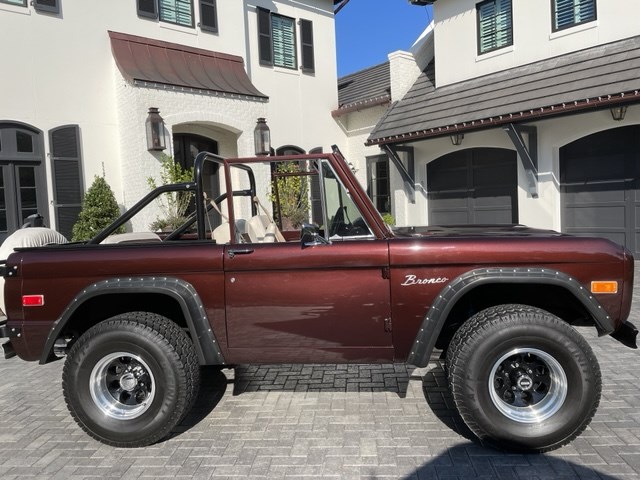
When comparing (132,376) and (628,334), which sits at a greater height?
(628,334)

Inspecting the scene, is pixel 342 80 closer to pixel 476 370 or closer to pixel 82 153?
pixel 82 153

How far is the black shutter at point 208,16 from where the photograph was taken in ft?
40.5

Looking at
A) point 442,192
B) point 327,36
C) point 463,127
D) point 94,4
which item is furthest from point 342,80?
point 94,4

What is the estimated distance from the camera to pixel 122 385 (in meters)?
3.47

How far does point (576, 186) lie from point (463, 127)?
2638 millimetres

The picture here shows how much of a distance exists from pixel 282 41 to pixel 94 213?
724 cm

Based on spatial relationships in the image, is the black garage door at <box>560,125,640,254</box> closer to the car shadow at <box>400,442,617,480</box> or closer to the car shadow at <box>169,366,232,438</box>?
the car shadow at <box>400,442,617,480</box>

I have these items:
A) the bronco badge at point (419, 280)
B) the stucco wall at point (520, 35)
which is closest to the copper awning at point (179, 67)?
the stucco wall at point (520, 35)

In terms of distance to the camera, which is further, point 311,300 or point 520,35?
point 520,35

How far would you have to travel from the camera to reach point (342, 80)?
18.6 meters

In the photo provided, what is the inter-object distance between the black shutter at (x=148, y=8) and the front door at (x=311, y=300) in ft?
33.2

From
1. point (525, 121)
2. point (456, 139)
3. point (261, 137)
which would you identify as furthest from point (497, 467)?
point (261, 137)

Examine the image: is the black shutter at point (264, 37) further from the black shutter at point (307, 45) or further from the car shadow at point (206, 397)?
the car shadow at point (206, 397)

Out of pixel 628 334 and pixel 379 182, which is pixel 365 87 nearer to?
pixel 379 182
